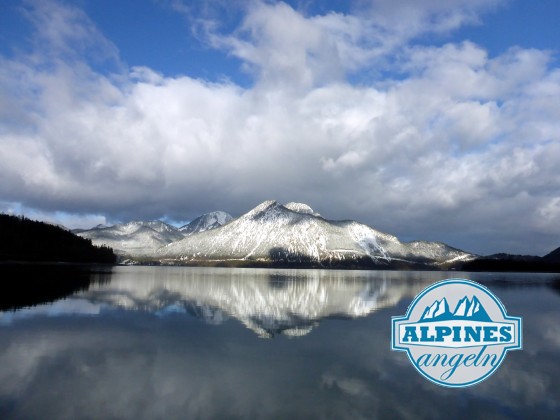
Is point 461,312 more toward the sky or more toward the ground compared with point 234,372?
more toward the sky

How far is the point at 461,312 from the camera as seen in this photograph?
30844 mm

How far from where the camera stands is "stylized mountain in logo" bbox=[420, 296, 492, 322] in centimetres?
3002

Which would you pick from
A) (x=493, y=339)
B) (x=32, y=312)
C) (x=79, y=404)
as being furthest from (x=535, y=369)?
(x=32, y=312)

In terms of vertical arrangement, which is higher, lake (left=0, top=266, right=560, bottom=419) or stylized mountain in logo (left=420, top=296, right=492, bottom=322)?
stylized mountain in logo (left=420, top=296, right=492, bottom=322)

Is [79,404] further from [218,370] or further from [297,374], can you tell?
[297,374]

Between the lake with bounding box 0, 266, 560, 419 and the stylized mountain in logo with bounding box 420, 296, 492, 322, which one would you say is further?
the stylized mountain in logo with bounding box 420, 296, 492, 322

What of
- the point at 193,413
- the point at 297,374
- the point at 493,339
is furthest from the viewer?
the point at 493,339

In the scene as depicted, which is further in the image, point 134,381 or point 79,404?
point 134,381

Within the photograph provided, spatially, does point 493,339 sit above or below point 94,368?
above

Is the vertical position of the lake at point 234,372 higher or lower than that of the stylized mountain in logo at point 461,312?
lower

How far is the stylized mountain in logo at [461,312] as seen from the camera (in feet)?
98.5

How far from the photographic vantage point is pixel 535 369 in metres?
28.3

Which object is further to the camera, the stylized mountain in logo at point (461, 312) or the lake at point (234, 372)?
the stylized mountain in logo at point (461, 312)

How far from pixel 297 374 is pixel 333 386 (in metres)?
2.68
